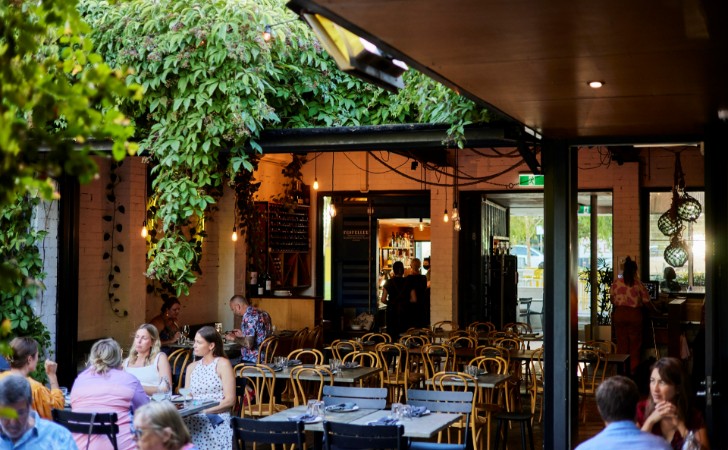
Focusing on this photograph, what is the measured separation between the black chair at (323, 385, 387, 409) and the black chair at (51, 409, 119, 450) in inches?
68.6

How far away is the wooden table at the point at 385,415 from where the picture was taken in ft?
19.8

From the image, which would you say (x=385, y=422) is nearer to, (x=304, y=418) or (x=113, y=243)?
(x=304, y=418)

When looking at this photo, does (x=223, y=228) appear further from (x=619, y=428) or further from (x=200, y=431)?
(x=619, y=428)

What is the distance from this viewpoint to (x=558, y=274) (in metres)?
6.67

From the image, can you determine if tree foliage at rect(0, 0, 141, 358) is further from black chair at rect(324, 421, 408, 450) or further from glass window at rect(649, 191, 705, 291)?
glass window at rect(649, 191, 705, 291)

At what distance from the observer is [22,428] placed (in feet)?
13.9

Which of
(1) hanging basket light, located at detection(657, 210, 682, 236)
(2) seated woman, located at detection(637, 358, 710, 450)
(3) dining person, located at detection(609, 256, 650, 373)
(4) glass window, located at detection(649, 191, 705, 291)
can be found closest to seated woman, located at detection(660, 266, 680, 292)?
(4) glass window, located at detection(649, 191, 705, 291)

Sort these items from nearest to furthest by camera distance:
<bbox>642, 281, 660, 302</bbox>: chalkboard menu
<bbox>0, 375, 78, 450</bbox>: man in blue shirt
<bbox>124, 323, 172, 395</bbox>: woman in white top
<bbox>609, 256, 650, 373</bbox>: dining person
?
<bbox>0, 375, 78, 450</bbox>: man in blue shirt < <bbox>124, 323, 172, 395</bbox>: woman in white top < <bbox>609, 256, 650, 373</bbox>: dining person < <bbox>642, 281, 660, 302</bbox>: chalkboard menu

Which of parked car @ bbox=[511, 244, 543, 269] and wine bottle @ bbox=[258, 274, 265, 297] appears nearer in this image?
→ wine bottle @ bbox=[258, 274, 265, 297]

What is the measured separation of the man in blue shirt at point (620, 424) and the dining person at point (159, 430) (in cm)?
170

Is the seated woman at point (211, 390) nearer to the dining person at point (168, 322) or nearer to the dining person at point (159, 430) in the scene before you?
the dining person at point (159, 430)

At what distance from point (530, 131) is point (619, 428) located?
336 centimetres

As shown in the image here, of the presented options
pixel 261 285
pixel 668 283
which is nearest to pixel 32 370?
pixel 261 285

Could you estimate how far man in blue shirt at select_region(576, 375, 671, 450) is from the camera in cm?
401
